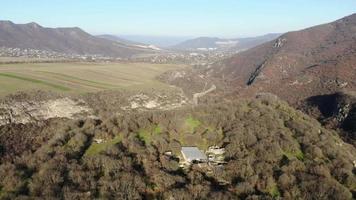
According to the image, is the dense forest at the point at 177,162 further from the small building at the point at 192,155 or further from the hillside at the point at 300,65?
the hillside at the point at 300,65

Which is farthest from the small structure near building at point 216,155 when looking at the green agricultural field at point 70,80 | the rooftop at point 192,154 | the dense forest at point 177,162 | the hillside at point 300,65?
the hillside at point 300,65

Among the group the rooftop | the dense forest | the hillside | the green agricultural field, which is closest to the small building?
the rooftop

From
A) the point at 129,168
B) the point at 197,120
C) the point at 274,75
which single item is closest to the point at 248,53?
the point at 274,75

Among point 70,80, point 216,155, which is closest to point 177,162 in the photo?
point 216,155

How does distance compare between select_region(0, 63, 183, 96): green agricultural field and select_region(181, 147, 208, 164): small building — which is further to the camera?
select_region(0, 63, 183, 96): green agricultural field

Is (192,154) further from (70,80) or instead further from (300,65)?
(300,65)

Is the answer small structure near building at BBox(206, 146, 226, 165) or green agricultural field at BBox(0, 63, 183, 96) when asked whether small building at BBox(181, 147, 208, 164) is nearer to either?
small structure near building at BBox(206, 146, 226, 165)

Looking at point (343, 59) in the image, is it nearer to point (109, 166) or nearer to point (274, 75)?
point (274, 75)
